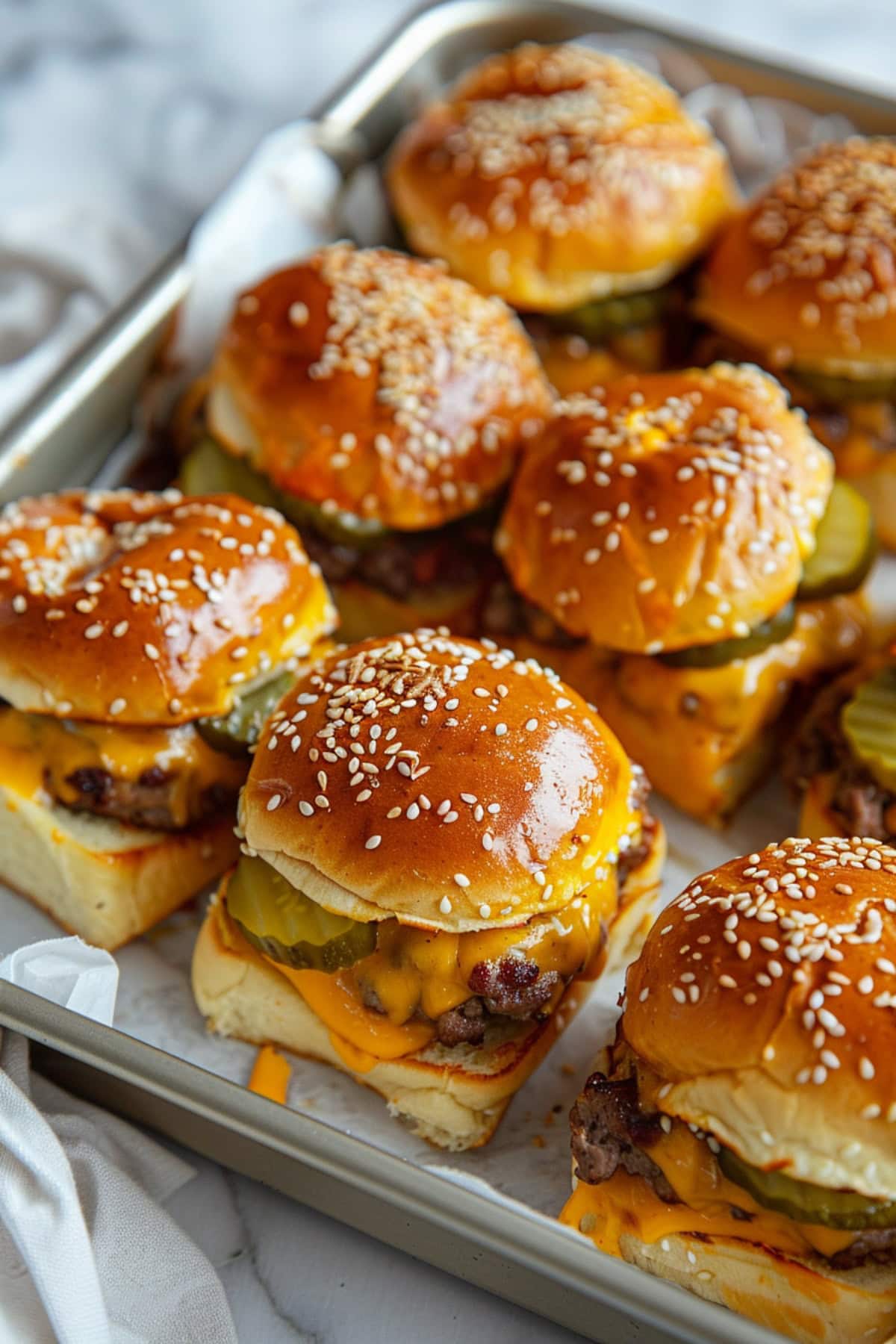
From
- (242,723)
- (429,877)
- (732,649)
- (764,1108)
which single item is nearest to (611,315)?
(732,649)

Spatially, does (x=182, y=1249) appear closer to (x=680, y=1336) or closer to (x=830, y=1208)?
(x=680, y=1336)

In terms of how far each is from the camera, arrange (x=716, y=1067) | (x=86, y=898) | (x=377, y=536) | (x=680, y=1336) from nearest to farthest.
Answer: (x=680, y=1336), (x=716, y=1067), (x=86, y=898), (x=377, y=536)

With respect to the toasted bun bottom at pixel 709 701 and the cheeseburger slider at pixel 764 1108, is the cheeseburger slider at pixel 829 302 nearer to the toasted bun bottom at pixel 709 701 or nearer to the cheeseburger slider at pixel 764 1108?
the toasted bun bottom at pixel 709 701

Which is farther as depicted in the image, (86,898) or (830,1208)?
(86,898)

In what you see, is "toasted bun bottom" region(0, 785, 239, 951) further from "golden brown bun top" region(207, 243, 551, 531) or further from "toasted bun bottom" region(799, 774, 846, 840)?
"toasted bun bottom" region(799, 774, 846, 840)

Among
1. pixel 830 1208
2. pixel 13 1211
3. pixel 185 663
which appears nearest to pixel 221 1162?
pixel 13 1211

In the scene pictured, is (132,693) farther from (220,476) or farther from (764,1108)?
(764,1108)
